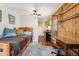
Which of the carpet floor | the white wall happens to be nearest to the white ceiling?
the white wall

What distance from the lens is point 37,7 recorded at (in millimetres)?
1862

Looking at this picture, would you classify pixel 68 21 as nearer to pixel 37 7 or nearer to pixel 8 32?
pixel 37 7

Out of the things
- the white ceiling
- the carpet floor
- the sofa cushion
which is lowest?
the carpet floor

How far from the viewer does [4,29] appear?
5.97 ft

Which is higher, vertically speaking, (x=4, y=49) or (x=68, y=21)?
(x=68, y=21)

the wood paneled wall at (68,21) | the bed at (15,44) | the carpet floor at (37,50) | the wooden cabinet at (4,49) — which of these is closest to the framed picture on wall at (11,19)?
the bed at (15,44)

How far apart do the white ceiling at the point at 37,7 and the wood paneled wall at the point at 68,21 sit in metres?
0.11

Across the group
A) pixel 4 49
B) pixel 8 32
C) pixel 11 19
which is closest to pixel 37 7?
pixel 11 19

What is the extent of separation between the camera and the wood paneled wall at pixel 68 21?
1802mm

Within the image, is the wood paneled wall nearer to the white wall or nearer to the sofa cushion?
the white wall

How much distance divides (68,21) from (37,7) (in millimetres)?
550

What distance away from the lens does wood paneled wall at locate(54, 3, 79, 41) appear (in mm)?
1802

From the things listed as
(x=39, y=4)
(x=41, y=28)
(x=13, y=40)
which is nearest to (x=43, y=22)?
(x=41, y=28)

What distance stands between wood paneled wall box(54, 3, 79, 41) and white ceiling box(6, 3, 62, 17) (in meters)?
0.11
